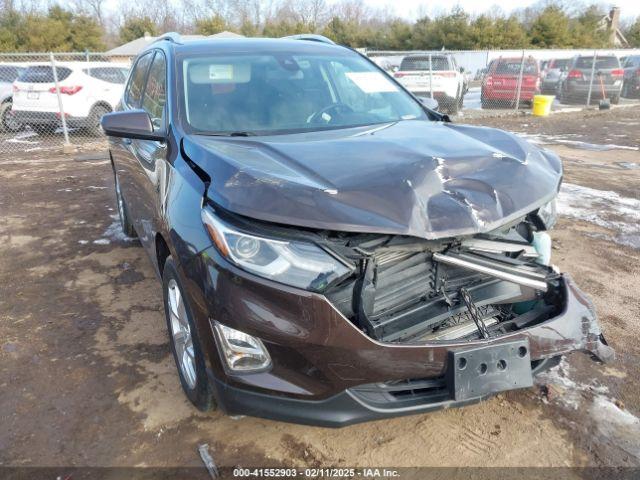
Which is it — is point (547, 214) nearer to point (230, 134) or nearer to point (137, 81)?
point (230, 134)

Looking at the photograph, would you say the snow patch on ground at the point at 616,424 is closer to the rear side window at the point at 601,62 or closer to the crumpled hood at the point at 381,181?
the crumpled hood at the point at 381,181

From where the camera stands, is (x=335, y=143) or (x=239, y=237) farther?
(x=335, y=143)

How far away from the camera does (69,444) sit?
240 centimetres

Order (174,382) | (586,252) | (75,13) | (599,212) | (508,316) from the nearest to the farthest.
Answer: (508,316)
(174,382)
(586,252)
(599,212)
(75,13)

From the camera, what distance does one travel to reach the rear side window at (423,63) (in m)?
14.1

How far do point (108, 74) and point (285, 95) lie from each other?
10.5 metres

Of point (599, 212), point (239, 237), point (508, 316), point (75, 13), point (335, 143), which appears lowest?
point (599, 212)

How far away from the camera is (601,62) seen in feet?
59.0

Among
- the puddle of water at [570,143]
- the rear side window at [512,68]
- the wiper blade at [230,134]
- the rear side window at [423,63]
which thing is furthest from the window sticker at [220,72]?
the rear side window at [512,68]

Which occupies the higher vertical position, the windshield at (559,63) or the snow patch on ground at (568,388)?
the windshield at (559,63)

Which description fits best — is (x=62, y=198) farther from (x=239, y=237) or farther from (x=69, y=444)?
(x=239, y=237)

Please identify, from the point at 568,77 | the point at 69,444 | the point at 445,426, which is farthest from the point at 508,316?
the point at 568,77

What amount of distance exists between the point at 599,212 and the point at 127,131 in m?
Result: 5.12

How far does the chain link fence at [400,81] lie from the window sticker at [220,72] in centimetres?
821
